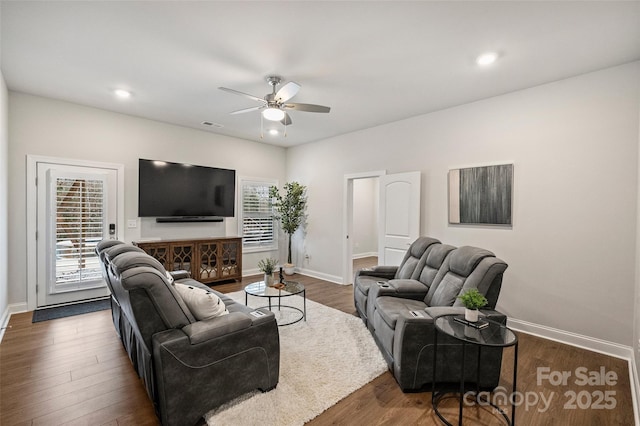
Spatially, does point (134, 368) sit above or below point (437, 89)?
below

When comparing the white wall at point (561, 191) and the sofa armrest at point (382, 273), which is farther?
the sofa armrest at point (382, 273)

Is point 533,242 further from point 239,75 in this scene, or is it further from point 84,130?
point 84,130

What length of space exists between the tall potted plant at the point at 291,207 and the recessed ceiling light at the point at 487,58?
13.5 ft

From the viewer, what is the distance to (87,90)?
3756mm

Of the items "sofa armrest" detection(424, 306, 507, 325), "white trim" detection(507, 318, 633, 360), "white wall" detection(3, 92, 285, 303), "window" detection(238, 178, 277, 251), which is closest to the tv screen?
"white wall" detection(3, 92, 285, 303)

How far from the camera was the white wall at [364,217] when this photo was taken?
888cm

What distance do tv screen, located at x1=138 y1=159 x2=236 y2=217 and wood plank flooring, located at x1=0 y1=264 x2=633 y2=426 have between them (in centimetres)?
229

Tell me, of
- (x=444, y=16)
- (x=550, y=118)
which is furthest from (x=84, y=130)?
(x=550, y=118)

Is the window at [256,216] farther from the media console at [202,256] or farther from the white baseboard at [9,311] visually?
the white baseboard at [9,311]

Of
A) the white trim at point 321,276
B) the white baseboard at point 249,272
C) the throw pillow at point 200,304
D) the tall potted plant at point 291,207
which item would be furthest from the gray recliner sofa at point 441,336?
the white baseboard at point 249,272

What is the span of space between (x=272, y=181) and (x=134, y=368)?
15.3 feet

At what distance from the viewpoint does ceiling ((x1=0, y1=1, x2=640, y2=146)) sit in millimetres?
2217

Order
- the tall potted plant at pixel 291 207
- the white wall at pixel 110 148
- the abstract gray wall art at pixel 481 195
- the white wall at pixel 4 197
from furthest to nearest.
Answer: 1. the tall potted plant at pixel 291 207
2. the white wall at pixel 110 148
3. the abstract gray wall art at pixel 481 195
4. the white wall at pixel 4 197

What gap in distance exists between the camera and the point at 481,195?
3.83 m
